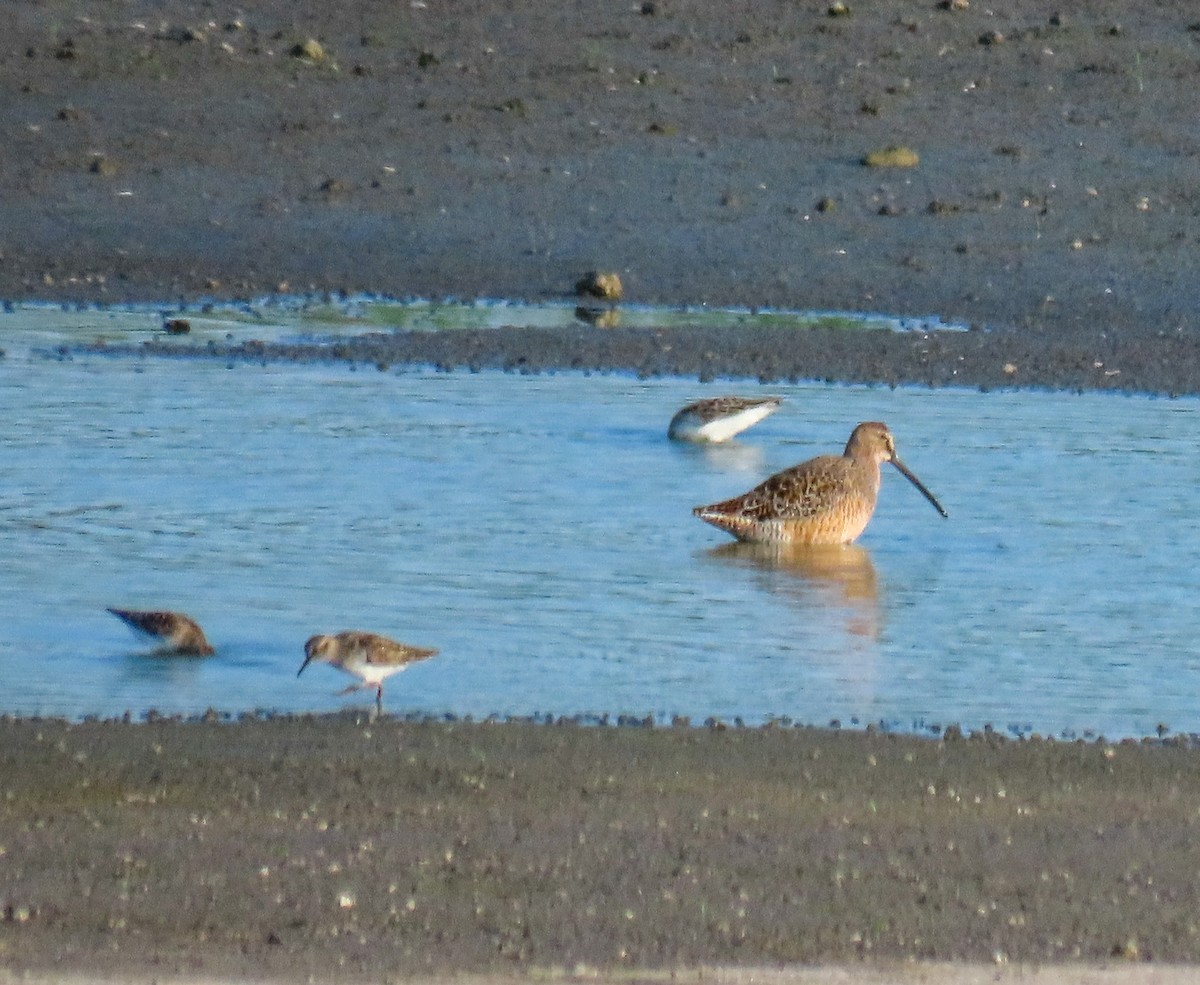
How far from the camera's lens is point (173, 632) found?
27.8 ft

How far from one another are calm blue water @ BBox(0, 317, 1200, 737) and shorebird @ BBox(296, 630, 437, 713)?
108 millimetres

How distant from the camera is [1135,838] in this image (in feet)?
21.7

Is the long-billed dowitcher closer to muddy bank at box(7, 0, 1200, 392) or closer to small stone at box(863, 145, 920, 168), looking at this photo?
muddy bank at box(7, 0, 1200, 392)

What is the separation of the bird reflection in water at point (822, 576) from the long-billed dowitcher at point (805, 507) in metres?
0.05

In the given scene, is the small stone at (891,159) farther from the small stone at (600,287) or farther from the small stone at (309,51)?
the small stone at (309,51)

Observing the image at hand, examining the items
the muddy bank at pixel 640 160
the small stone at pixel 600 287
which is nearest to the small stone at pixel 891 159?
the muddy bank at pixel 640 160

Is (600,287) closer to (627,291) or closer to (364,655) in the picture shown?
(627,291)

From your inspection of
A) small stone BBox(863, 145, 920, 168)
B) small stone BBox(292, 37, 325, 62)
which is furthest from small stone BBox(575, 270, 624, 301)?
small stone BBox(292, 37, 325, 62)

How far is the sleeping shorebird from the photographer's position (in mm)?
12789

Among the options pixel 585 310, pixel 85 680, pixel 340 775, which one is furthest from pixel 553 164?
pixel 340 775

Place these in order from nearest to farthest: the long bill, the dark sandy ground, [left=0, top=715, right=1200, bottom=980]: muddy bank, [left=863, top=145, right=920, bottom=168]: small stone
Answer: [left=0, top=715, right=1200, bottom=980]: muddy bank
the dark sandy ground
the long bill
[left=863, top=145, right=920, bottom=168]: small stone

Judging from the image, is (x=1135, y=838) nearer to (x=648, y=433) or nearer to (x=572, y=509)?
(x=572, y=509)

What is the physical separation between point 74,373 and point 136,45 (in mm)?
7731

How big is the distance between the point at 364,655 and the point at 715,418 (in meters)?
5.04
